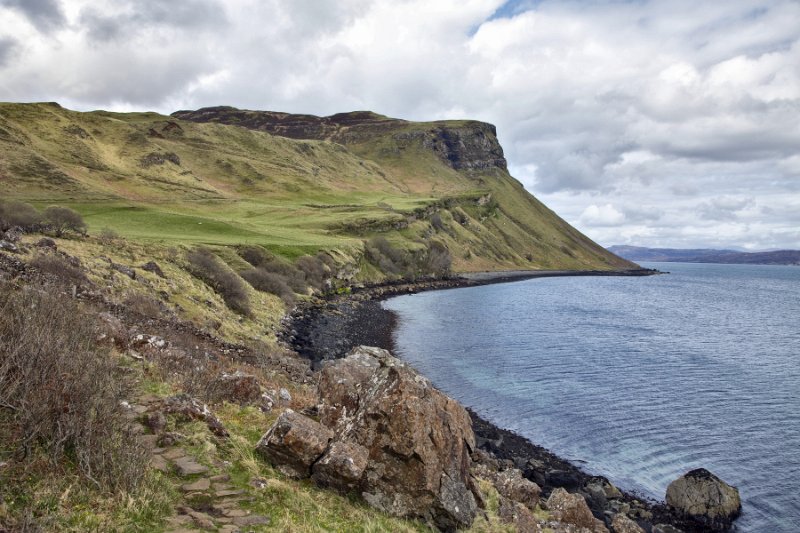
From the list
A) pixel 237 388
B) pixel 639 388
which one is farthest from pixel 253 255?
pixel 237 388

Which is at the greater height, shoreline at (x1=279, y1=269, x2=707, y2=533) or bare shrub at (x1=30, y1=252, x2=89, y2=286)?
A: bare shrub at (x1=30, y1=252, x2=89, y2=286)

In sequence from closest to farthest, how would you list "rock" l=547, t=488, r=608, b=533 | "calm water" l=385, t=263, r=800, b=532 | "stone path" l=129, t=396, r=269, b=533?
"stone path" l=129, t=396, r=269, b=533 < "rock" l=547, t=488, r=608, b=533 < "calm water" l=385, t=263, r=800, b=532

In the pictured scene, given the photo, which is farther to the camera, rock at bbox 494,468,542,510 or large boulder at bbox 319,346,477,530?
rock at bbox 494,468,542,510

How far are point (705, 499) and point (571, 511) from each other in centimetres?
1026

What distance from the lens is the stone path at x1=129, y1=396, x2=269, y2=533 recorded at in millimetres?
6844

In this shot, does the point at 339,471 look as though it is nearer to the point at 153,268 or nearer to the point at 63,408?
the point at 63,408

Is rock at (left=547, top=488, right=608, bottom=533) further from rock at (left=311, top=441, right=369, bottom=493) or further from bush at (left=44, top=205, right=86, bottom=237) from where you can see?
bush at (left=44, top=205, right=86, bottom=237)

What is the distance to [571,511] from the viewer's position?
14.9 meters

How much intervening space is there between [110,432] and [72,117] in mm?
166571

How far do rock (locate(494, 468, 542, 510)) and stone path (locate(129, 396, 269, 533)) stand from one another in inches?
346

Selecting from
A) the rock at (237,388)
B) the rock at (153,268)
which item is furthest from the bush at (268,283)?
the rock at (237,388)

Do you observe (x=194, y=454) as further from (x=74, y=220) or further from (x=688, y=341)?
(x=688, y=341)

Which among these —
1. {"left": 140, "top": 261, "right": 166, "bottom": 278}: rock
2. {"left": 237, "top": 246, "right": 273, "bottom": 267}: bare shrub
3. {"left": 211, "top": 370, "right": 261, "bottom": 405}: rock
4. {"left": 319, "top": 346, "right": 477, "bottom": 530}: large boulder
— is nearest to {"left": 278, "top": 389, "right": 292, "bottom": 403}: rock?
{"left": 211, "top": 370, "right": 261, "bottom": 405}: rock

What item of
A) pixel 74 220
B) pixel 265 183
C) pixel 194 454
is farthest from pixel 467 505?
pixel 265 183
